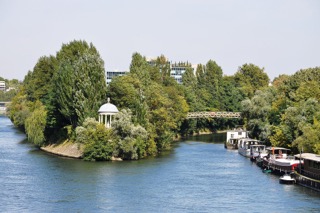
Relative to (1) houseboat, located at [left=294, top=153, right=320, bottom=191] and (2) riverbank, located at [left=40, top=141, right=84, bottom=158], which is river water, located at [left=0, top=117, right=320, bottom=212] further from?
(2) riverbank, located at [left=40, top=141, right=84, bottom=158]

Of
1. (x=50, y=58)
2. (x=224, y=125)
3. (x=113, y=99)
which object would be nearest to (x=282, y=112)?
(x=113, y=99)

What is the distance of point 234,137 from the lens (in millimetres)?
120062

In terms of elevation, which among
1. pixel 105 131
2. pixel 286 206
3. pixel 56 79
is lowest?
pixel 286 206

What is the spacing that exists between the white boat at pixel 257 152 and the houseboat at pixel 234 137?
52.5 feet

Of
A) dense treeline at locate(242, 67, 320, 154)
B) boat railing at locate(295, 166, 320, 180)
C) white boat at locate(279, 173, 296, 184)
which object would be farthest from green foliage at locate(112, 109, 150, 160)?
white boat at locate(279, 173, 296, 184)

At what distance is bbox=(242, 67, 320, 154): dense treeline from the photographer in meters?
81.1

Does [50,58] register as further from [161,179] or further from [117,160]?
[161,179]

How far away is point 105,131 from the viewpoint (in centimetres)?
8844


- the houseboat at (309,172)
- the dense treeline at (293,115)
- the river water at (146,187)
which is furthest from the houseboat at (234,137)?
the houseboat at (309,172)

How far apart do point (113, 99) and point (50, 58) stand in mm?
31974

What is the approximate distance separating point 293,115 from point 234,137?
32.4 metres

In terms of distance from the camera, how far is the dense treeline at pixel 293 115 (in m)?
81.1

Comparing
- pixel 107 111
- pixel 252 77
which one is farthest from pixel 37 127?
pixel 252 77

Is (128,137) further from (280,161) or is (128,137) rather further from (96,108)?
(280,161)
